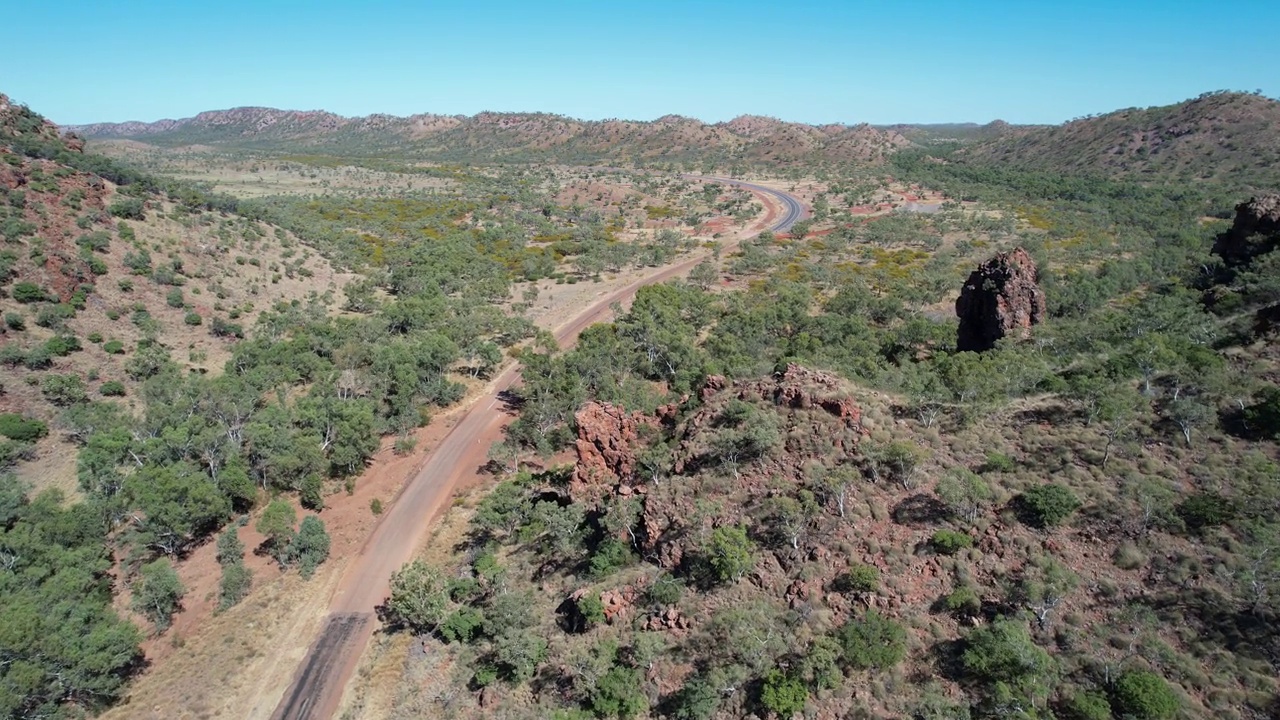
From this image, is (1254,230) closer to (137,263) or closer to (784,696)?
(784,696)

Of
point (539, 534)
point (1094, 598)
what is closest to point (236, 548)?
point (539, 534)

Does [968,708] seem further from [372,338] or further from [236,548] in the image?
[372,338]

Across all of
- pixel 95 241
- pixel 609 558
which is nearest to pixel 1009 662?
pixel 609 558

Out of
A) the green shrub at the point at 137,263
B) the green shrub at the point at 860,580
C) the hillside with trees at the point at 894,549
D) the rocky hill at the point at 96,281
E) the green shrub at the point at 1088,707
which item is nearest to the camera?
the green shrub at the point at 1088,707

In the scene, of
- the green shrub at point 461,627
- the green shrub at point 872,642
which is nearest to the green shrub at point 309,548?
the green shrub at point 461,627

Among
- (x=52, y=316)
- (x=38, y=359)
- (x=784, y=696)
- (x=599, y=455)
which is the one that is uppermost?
(x=52, y=316)

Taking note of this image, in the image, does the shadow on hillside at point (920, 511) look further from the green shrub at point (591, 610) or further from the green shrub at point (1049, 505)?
the green shrub at point (591, 610)

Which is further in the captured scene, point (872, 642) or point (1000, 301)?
point (1000, 301)
